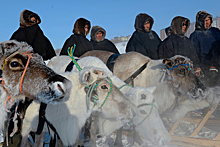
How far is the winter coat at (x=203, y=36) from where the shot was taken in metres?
6.74

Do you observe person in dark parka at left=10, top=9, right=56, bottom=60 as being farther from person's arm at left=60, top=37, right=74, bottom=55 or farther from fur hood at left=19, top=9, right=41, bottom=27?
person's arm at left=60, top=37, right=74, bottom=55

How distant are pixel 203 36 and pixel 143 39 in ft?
7.13

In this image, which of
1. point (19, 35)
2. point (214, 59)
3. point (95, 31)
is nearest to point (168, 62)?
point (214, 59)

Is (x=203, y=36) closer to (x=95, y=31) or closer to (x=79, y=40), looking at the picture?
(x=95, y=31)

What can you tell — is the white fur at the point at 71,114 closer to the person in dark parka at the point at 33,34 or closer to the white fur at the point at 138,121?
the white fur at the point at 138,121

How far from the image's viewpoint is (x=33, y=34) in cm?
599

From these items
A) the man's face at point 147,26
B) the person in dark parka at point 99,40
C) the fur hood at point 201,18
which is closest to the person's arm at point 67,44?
the person in dark parka at point 99,40

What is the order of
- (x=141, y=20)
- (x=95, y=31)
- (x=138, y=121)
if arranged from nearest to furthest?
(x=138, y=121) < (x=141, y=20) < (x=95, y=31)

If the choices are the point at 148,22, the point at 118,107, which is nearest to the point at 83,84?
the point at 118,107

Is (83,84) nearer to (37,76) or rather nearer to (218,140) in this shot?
(37,76)

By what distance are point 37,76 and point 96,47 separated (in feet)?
18.0

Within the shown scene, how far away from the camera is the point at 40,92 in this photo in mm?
1901

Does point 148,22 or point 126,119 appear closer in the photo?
point 126,119

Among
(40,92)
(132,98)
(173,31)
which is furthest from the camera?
(173,31)
